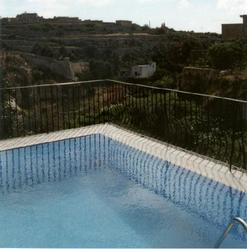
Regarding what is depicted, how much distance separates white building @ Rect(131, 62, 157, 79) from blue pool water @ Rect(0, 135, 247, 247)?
49.5 feet

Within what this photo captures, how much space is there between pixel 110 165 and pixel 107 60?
16.8 metres

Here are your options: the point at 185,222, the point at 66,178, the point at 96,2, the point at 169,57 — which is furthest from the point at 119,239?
the point at 169,57

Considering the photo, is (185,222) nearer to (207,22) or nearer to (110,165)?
(110,165)

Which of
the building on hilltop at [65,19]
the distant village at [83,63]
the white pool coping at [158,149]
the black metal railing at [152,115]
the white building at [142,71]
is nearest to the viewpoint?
the white pool coping at [158,149]

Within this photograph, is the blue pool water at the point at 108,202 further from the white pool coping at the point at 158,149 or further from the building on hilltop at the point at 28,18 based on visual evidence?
the building on hilltop at the point at 28,18

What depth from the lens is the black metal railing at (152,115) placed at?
5.40m

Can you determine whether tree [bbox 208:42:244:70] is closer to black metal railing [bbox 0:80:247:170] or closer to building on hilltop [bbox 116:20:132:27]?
building on hilltop [bbox 116:20:132:27]

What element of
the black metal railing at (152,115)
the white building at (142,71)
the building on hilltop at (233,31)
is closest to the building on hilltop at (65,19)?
the white building at (142,71)

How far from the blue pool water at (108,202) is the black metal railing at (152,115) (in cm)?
77

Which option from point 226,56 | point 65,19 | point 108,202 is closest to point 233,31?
point 226,56

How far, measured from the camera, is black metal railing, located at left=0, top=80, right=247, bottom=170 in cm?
540

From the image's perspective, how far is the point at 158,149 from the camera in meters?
5.96

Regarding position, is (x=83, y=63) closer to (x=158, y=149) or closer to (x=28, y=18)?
(x=28, y=18)

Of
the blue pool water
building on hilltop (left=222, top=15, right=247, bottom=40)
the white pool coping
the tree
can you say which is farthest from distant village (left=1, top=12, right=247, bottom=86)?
the blue pool water
